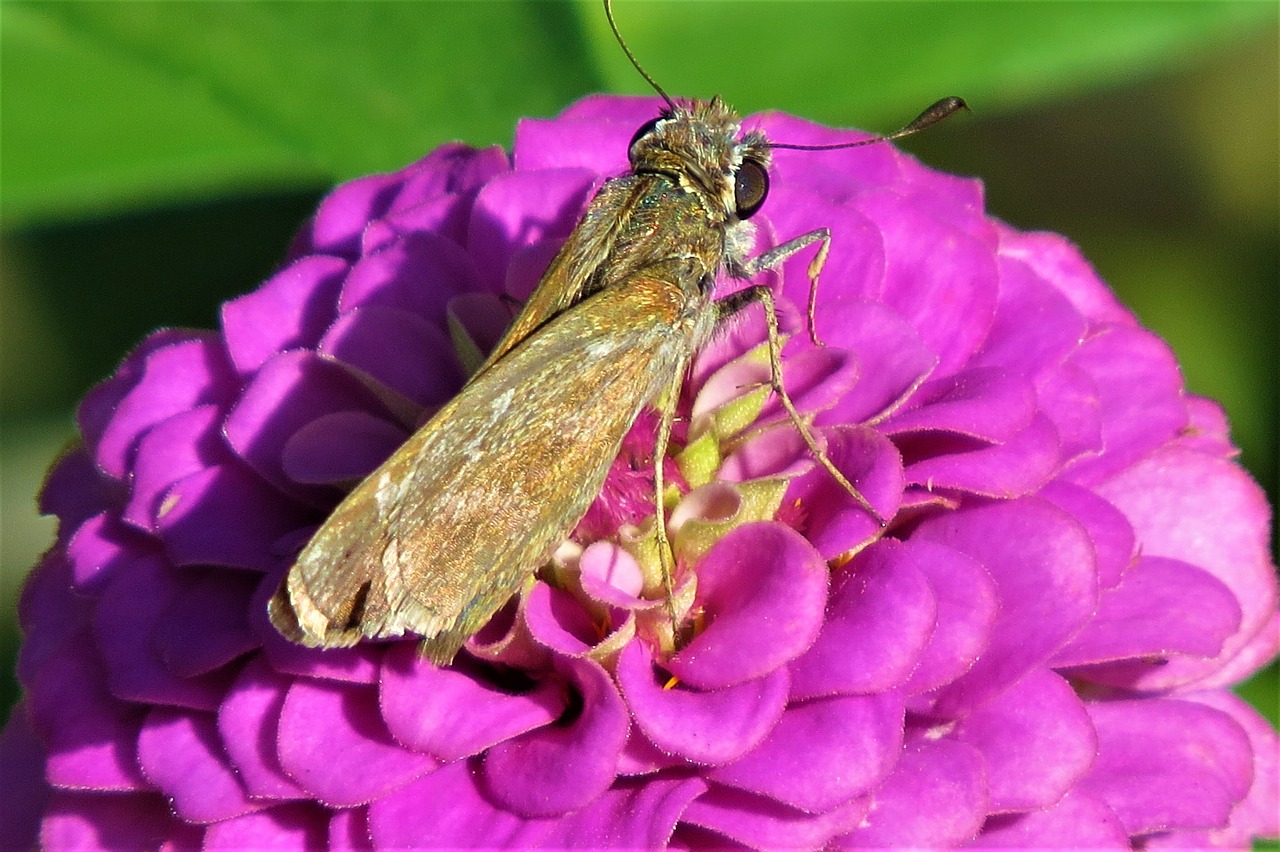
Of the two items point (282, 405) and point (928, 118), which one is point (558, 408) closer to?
point (282, 405)

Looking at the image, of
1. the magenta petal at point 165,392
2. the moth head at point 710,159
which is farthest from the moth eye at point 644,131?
the magenta petal at point 165,392

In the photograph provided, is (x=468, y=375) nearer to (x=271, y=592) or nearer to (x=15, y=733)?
(x=271, y=592)

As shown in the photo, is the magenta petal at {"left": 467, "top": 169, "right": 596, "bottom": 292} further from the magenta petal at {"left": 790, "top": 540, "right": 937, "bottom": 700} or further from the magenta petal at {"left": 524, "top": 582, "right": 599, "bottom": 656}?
the magenta petal at {"left": 790, "top": 540, "right": 937, "bottom": 700}

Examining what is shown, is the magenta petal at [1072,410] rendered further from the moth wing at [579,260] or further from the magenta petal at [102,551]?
the magenta petal at [102,551]

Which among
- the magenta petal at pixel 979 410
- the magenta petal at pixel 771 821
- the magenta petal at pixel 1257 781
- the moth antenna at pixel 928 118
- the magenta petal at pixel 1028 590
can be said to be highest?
the moth antenna at pixel 928 118

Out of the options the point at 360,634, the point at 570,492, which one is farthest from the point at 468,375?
the point at 360,634

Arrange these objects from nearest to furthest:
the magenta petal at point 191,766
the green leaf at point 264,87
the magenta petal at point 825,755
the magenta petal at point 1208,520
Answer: the magenta petal at point 825,755 → the magenta petal at point 191,766 → the magenta petal at point 1208,520 → the green leaf at point 264,87
